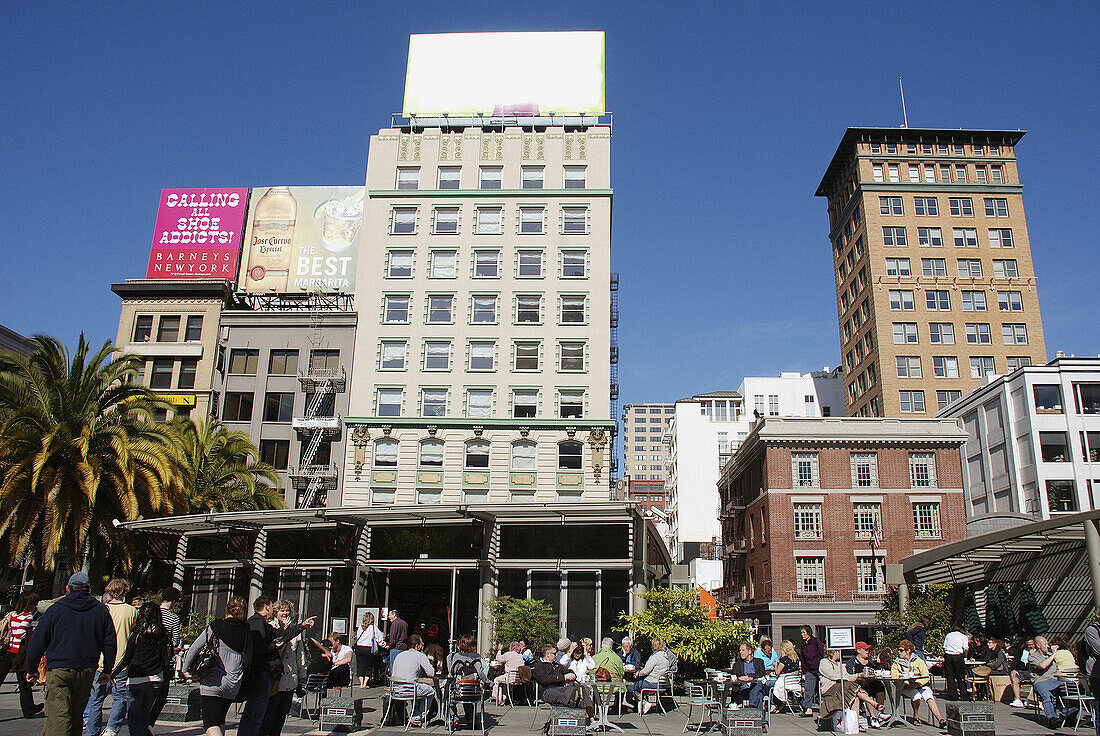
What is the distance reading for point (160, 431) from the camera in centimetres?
3247

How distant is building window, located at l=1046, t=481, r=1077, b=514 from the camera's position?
188 feet

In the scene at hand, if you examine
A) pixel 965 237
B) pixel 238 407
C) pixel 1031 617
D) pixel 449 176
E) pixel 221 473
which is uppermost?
pixel 965 237

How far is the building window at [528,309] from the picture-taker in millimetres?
46594

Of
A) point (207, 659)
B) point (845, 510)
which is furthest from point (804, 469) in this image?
point (207, 659)

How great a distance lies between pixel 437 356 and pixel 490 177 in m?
11.5

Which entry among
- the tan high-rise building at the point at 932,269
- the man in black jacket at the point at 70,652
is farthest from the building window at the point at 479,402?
the tan high-rise building at the point at 932,269

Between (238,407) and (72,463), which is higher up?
(238,407)

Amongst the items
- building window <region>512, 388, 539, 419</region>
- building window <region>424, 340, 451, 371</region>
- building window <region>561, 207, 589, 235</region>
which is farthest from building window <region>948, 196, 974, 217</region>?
building window <region>424, 340, 451, 371</region>

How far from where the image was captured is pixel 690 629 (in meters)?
20.7

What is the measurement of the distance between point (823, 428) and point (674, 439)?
55179 millimetres

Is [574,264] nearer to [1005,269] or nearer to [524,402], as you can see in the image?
[524,402]

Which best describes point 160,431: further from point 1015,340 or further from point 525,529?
point 1015,340

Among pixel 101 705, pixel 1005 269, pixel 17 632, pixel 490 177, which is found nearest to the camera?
pixel 101 705

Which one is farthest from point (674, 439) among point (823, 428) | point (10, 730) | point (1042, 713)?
point (10, 730)
